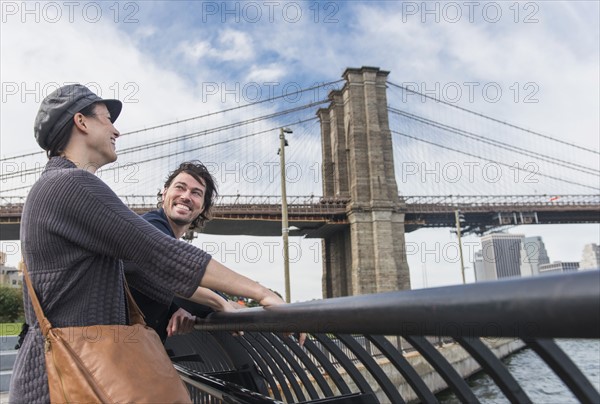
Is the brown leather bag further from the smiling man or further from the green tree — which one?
the green tree

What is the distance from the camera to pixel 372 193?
99.9 feet

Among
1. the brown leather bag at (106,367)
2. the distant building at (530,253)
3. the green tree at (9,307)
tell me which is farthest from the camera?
the distant building at (530,253)

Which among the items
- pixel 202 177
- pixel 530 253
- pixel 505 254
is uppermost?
pixel 505 254

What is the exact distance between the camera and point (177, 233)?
216cm

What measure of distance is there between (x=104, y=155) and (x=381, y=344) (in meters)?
0.94

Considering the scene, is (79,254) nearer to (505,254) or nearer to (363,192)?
(363,192)

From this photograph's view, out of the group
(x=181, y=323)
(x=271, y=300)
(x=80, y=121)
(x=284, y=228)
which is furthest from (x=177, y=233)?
(x=284, y=228)

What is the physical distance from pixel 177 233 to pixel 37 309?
1091mm

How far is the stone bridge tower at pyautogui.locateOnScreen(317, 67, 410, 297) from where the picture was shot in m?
28.6

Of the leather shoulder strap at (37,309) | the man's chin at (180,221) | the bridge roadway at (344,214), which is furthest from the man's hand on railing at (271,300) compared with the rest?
the bridge roadway at (344,214)

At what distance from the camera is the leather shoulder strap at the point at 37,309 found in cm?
105

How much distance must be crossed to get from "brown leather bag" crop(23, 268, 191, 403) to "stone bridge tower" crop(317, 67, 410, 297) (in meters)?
26.8

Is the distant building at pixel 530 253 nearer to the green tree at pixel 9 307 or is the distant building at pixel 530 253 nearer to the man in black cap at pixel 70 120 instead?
the man in black cap at pixel 70 120

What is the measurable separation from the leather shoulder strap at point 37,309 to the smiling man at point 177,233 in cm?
30
